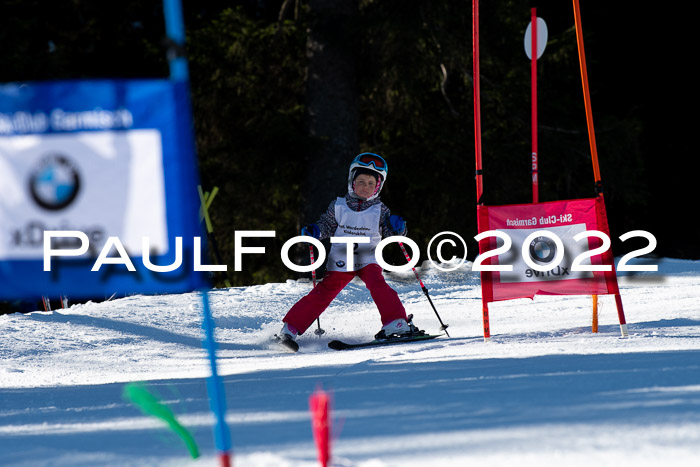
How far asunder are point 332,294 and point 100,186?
3.87 m

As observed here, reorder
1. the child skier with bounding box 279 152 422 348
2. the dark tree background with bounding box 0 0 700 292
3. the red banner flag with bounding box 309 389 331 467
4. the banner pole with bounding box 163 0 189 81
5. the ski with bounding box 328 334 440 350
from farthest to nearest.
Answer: the dark tree background with bounding box 0 0 700 292 < the child skier with bounding box 279 152 422 348 < the ski with bounding box 328 334 440 350 < the banner pole with bounding box 163 0 189 81 < the red banner flag with bounding box 309 389 331 467

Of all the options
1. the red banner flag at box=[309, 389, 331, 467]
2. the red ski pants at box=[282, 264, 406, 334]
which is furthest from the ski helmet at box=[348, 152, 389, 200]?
the red banner flag at box=[309, 389, 331, 467]

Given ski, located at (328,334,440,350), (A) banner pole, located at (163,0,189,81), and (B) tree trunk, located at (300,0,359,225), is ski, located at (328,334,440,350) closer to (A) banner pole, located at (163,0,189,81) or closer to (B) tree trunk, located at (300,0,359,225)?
(A) banner pole, located at (163,0,189,81)

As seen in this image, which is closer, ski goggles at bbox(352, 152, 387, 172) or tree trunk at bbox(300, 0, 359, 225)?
ski goggles at bbox(352, 152, 387, 172)

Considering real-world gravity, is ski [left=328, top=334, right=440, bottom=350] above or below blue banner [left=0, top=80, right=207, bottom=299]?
below

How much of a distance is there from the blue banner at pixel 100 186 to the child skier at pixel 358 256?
3601 mm

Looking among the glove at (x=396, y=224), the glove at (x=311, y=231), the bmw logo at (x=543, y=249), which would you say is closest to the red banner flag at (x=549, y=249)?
the bmw logo at (x=543, y=249)

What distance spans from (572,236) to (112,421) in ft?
10.2

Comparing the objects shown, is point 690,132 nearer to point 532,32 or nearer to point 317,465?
point 532,32

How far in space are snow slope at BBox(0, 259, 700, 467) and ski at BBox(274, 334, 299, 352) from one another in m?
0.20

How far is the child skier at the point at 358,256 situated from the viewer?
6.63 meters

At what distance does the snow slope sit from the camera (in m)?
2.90

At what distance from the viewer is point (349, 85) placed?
13.3 m

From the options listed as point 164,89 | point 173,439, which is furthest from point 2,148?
point 173,439
